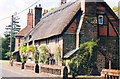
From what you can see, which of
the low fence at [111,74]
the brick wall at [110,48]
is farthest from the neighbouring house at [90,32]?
the low fence at [111,74]

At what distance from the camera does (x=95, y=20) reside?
80.4 feet

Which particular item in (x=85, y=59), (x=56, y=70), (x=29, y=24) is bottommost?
(x=56, y=70)

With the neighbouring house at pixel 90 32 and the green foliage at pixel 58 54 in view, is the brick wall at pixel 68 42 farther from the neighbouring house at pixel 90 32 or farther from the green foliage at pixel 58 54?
the green foliage at pixel 58 54

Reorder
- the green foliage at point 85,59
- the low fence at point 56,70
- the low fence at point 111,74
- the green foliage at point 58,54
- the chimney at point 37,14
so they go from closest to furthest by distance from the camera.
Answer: the low fence at point 111,74 → the low fence at point 56,70 → the green foliage at point 85,59 → the green foliage at point 58,54 → the chimney at point 37,14

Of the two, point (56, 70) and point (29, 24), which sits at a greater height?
point (29, 24)

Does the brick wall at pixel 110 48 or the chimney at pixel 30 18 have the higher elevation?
the chimney at pixel 30 18

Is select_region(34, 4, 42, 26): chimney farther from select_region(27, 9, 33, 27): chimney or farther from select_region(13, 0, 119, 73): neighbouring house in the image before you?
select_region(13, 0, 119, 73): neighbouring house

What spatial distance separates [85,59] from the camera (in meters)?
22.6

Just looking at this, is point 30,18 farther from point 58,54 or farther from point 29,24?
point 58,54

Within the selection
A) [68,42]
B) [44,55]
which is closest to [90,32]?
[68,42]

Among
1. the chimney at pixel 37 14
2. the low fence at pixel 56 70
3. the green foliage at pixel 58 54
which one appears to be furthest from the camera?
the chimney at pixel 37 14

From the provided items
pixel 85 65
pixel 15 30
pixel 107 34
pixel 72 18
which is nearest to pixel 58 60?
pixel 85 65

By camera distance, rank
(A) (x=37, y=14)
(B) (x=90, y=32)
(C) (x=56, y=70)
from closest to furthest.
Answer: (C) (x=56, y=70) < (B) (x=90, y=32) < (A) (x=37, y=14)

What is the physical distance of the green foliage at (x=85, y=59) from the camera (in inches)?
874
